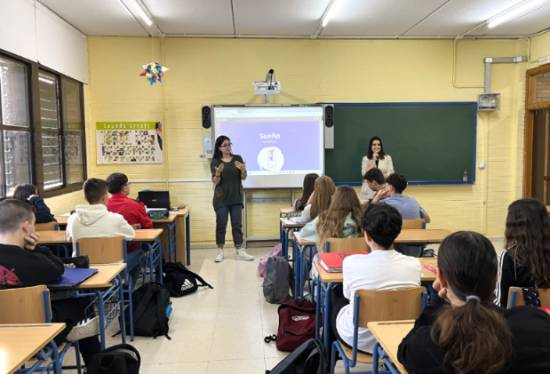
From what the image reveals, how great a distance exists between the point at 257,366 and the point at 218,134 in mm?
3788

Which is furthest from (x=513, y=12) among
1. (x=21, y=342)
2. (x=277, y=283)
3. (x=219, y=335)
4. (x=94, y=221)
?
(x=21, y=342)

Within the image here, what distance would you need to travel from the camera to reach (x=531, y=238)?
6.24 ft

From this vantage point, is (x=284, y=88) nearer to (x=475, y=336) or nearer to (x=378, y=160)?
(x=378, y=160)

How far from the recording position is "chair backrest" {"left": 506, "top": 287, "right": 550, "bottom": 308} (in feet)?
5.84

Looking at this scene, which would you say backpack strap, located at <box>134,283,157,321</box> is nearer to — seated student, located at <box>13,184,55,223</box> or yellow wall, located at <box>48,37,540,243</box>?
seated student, located at <box>13,184,55,223</box>

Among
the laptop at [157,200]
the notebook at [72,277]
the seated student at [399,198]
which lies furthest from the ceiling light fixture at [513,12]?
the notebook at [72,277]

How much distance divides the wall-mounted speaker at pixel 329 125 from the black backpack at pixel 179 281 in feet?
9.11

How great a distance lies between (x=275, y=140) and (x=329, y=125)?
80 centimetres

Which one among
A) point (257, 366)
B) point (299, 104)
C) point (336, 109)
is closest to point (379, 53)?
point (336, 109)

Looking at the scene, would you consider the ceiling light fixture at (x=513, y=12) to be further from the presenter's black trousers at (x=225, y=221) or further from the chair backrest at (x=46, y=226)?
the chair backrest at (x=46, y=226)

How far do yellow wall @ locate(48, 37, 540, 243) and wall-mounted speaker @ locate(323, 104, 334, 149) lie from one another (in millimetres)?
265

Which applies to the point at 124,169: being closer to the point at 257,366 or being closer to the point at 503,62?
the point at 257,366

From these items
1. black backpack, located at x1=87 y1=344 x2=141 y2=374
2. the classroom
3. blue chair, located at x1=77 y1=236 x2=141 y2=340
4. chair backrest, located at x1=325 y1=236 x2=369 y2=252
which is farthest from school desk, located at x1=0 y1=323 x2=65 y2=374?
the classroom

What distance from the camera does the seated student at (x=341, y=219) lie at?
313cm
